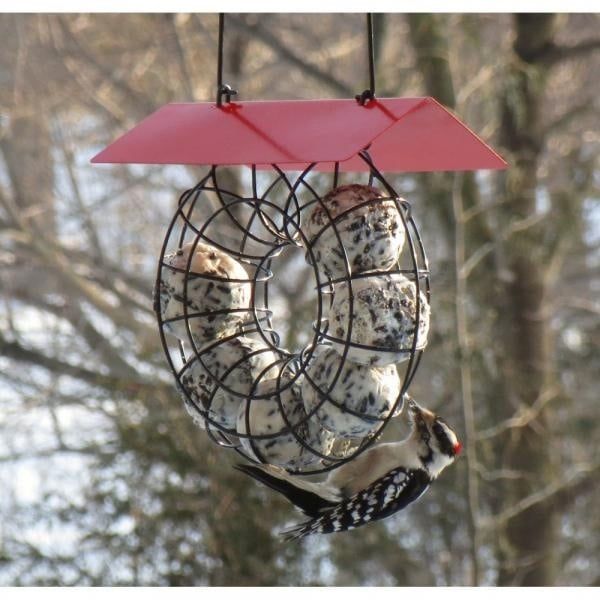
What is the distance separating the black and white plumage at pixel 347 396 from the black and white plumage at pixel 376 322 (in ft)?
0.11

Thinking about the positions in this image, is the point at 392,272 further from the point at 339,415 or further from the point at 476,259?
the point at 476,259

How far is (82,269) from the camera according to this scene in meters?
6.19

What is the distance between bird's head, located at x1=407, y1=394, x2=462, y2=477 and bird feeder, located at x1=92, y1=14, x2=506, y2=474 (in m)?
0.25

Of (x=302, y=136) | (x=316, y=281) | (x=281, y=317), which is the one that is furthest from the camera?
(x=281, y=317)

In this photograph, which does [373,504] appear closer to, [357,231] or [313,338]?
[313,338]

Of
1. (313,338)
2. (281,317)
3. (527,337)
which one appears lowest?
(527,337)

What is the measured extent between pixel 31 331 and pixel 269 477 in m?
4.43

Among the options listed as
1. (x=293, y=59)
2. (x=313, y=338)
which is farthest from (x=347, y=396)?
(x=293, y=59)

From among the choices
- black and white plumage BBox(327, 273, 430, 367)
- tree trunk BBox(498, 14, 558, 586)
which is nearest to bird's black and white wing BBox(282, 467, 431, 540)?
black and white plumage BBox(327, 273, 430, 367)

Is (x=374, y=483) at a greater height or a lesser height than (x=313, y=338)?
lesser

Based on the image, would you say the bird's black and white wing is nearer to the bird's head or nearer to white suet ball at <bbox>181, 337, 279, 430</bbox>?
the bird's head

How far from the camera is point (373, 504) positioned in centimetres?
211

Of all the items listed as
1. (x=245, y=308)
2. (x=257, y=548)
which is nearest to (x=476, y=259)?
(x=257, y=548)

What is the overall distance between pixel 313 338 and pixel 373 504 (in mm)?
396
